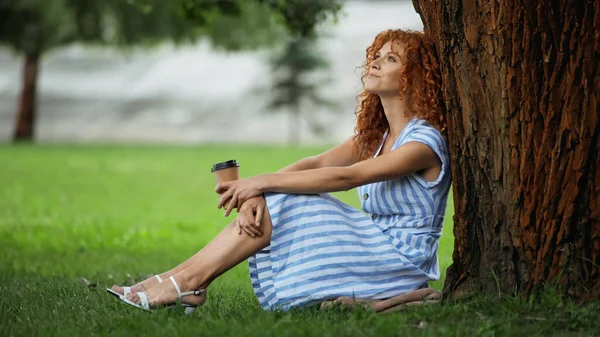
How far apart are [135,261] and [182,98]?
29.3 m

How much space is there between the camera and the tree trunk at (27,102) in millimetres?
31125

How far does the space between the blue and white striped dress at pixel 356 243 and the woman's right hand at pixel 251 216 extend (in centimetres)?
7

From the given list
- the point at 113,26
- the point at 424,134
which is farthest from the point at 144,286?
the point at 113,26

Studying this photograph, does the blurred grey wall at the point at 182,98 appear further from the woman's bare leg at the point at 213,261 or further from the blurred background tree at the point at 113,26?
the woman's bare leg at the point at 213,261

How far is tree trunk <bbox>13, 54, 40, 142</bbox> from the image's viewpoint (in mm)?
31125

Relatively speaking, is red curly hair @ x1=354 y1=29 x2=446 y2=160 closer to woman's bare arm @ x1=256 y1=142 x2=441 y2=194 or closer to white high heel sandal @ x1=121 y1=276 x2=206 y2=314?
woman's bare arm @ x1=256 y1=142 x2=441 y2=194

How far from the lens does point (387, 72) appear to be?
16.3ft

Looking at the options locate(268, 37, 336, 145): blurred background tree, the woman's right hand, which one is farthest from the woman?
locate(268, 37, 336, 145): blurred background tree

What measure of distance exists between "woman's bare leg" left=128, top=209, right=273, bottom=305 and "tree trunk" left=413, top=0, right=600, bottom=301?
933mm

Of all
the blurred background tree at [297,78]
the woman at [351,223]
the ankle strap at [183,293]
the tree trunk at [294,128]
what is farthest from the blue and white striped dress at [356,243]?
the tree trunk at [294,128]

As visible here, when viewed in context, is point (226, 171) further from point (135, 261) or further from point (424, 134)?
point (135, 261)

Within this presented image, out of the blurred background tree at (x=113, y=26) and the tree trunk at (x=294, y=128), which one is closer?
the blurred background tree at (x=113, y=26)

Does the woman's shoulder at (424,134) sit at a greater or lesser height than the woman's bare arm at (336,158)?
greater

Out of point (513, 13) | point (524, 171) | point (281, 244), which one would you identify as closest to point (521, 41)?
point (513, 13)
